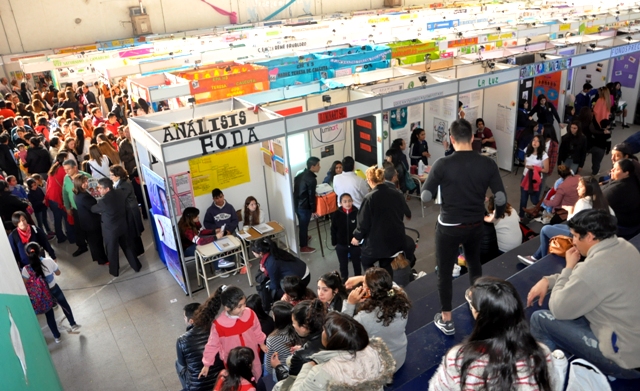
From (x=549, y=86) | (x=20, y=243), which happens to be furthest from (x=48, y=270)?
(x=549, y=86)

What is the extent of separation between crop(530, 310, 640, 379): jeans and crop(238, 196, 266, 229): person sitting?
3.81 meters

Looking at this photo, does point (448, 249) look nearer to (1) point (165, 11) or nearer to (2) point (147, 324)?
(2) point (147, 324)

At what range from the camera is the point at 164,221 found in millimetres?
5605

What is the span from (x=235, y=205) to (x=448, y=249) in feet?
12.7

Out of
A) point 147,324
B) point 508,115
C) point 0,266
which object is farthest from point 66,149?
point 508,115

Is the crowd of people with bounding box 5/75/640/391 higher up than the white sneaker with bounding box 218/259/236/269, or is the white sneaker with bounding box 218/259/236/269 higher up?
the crowd of people with bounding box 5/75/640/391

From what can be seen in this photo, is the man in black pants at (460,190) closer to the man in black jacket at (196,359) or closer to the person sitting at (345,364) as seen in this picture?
the person sitting at (345,364)

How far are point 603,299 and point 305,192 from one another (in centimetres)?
409

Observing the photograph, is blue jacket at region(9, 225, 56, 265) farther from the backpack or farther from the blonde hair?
the blonde hair

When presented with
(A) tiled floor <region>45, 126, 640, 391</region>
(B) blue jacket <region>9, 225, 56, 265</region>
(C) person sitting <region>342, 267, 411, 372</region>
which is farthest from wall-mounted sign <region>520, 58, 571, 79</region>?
(B) blue jacket <region>9, 225, 56, 265</region>

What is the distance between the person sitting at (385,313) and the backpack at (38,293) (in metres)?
3.30

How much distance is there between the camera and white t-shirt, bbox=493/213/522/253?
4.91 m

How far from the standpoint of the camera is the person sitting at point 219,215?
19.6 feet

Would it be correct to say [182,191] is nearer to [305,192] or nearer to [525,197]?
[305,192]
